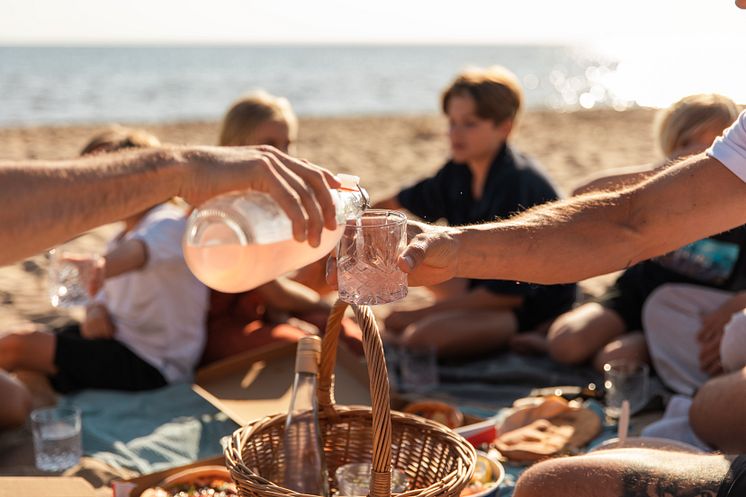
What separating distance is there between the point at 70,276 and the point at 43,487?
4.34ft

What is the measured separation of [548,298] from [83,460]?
2583mm

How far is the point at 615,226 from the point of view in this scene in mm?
2443

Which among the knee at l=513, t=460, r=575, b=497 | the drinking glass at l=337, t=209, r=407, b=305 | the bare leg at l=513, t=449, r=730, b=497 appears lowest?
the knee at l=513, t=460, r=575, b=497

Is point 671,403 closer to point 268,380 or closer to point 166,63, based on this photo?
point 268,380

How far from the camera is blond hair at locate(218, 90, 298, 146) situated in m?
4.31

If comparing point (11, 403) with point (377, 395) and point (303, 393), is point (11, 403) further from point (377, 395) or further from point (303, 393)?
point (377, 395)

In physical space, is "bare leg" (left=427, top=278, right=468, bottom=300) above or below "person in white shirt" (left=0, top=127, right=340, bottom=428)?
below

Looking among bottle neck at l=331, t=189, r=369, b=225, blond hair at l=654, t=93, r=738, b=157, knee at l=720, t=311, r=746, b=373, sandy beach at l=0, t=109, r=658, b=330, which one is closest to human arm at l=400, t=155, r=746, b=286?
bottle neck at l=331, t=189, r=369, b=225

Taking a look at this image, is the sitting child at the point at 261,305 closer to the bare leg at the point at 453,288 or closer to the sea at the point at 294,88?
the bare leg at the point at 453,288

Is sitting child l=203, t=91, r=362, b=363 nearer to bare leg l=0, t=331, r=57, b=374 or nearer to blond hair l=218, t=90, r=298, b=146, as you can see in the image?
blond hair l=218, t=90, r=298, b=146

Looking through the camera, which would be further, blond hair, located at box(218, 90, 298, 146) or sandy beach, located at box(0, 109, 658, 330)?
sandy beach, located at box(0, 109, 658, 330)

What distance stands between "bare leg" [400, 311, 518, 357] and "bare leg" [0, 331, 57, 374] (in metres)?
1.76

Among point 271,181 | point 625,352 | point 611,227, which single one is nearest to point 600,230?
point 611,227

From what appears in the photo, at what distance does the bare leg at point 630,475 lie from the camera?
77.0 inches
